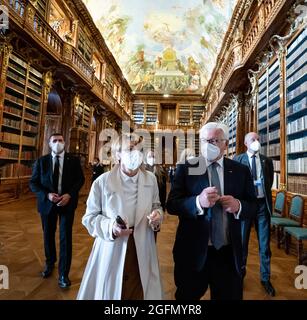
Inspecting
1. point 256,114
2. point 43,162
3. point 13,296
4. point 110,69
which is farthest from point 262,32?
point 110,69

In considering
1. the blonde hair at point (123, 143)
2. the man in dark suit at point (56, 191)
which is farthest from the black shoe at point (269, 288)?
the man in dark suit at point (56, 191)

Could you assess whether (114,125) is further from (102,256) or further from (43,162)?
(102,256)

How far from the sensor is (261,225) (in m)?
2.50

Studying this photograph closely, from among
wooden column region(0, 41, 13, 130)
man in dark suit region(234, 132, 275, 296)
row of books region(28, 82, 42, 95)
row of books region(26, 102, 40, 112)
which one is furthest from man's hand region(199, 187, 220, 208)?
row of books region(28, 82, 42, 95)

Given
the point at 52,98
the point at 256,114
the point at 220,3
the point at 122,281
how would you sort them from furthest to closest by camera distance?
the point at 220,3
the point at 52,98
the point at 256,114
the point at 122,281

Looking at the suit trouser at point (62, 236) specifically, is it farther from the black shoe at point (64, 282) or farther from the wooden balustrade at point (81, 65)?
the wooden balustrade at point (81, 65)

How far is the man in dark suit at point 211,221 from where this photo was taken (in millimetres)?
1354

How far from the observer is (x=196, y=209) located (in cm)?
130

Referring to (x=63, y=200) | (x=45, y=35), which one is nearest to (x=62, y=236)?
(x=63, y=200)

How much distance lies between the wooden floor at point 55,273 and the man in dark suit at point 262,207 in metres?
0.23

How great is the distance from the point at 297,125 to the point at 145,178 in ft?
14.0

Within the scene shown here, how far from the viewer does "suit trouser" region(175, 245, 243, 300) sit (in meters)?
1.39

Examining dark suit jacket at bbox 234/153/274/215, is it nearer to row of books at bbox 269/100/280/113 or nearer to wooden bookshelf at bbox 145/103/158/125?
row of books at bbox 269/100/280/113

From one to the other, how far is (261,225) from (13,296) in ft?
8.36
